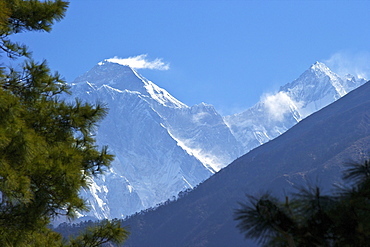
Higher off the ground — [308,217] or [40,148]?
[40,148]

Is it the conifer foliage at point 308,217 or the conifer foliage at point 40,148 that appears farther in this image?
the conifer foliage at point 40,148

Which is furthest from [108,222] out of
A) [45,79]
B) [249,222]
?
[249,222]

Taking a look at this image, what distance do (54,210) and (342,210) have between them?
755 cm

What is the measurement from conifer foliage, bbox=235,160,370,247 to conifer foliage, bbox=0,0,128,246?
552 cm

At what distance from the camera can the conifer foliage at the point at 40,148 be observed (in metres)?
10.4

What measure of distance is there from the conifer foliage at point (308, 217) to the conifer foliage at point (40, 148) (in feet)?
18.1

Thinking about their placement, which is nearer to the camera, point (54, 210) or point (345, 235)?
point (345, 235)

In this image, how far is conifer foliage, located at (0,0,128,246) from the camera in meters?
10.4

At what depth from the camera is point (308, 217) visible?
6137 millimetres

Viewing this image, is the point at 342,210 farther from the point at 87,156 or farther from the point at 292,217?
the point at 87,156

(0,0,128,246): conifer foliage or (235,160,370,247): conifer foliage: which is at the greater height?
(0,0,128,246): conifer foliage

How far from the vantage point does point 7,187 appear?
10.2m

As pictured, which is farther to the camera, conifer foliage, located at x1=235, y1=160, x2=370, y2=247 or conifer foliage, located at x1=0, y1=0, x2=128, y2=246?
conifer foliage, located at x1=0, y1=0, x2=128, y2=246

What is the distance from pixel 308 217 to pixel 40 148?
6.76 metres
